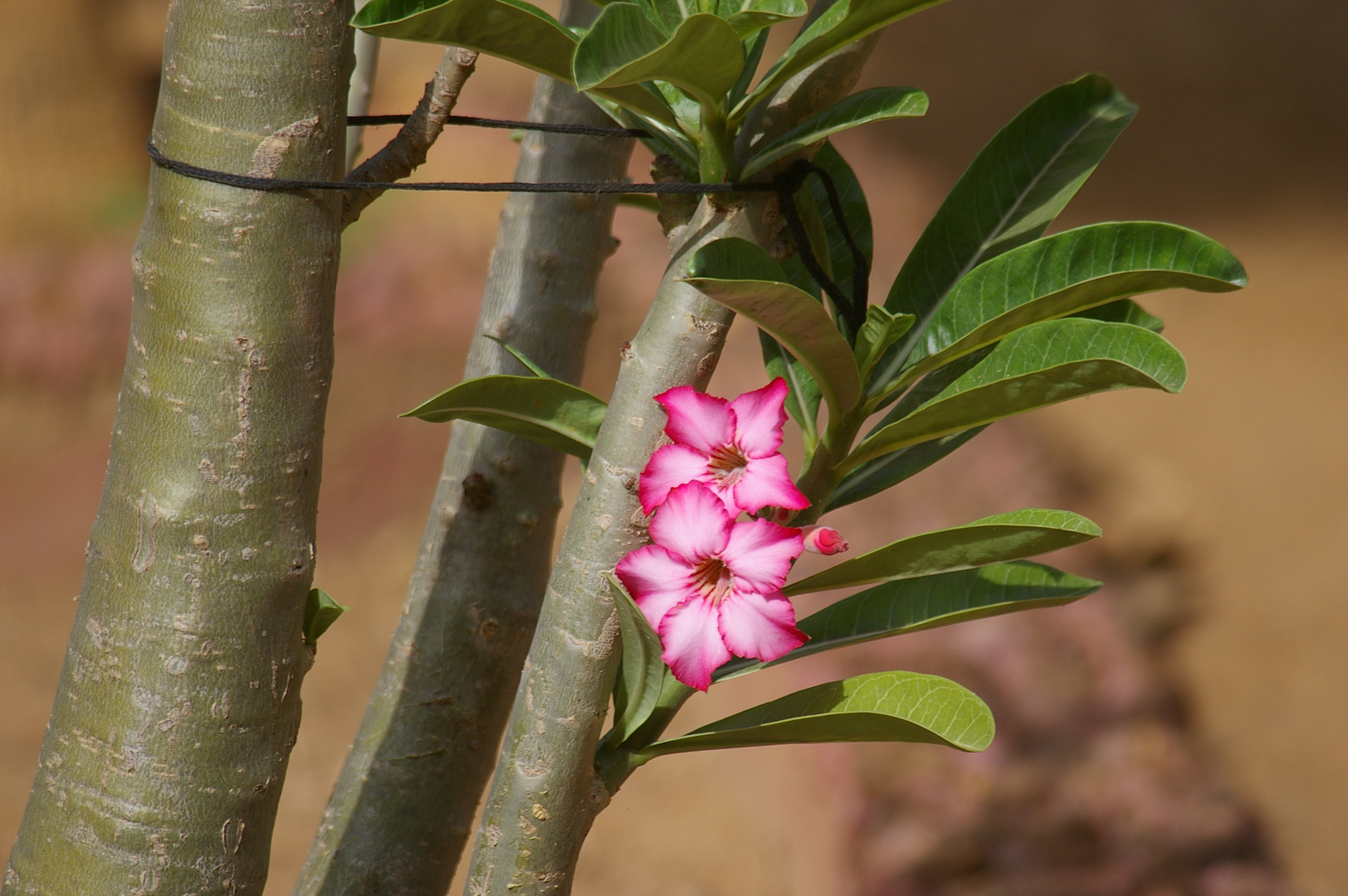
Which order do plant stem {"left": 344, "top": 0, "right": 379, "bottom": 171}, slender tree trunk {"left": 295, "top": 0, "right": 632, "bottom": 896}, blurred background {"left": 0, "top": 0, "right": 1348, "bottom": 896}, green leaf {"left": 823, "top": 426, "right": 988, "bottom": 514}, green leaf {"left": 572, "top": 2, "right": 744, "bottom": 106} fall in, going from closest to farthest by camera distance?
1. green leaf {"left": 572, "top": 2, "right": 744, "bottom": 106}
2. green leaf {"left": 823, "top": 426, "right": 988, "bottom": 514}
3. slender tree trunk {"left": 295, "top": 0, "right": 632, "bottom": 896}
4. plant stem {"left": 344, "top": 0, "right": 379, "bottom": 171}
5. blurred background {"left": 0, "top": 0, "right": 1348, "bottom": 896}

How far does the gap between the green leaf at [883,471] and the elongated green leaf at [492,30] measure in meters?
0.23

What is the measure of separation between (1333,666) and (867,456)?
2871 mm

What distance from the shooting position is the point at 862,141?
372 centimetres

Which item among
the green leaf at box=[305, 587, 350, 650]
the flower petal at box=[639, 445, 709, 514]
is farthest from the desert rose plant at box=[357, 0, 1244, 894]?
the green leaf at box=[305, 587, 350, 650]

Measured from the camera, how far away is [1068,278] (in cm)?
49

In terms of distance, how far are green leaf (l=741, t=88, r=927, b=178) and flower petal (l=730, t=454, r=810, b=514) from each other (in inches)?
5.6

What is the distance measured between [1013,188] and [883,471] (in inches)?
7.1

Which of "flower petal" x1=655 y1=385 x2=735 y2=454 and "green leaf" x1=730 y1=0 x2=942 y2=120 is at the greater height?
"green leaf" x1=730 y1=0 x2=942 y2=120

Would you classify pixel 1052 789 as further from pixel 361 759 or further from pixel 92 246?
pixel 92 246

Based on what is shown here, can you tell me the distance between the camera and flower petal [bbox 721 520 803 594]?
0.44 meters

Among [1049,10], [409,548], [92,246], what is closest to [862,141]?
[1049,10]

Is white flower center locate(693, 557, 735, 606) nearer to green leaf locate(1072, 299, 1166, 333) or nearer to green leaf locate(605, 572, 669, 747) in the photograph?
green leaf locate(605, 572, 669, 747)

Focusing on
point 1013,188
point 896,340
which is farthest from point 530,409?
point 1013,188

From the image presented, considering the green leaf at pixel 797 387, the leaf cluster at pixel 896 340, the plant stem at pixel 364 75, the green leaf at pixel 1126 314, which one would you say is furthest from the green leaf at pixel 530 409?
the plant stem at pixel 364 75
